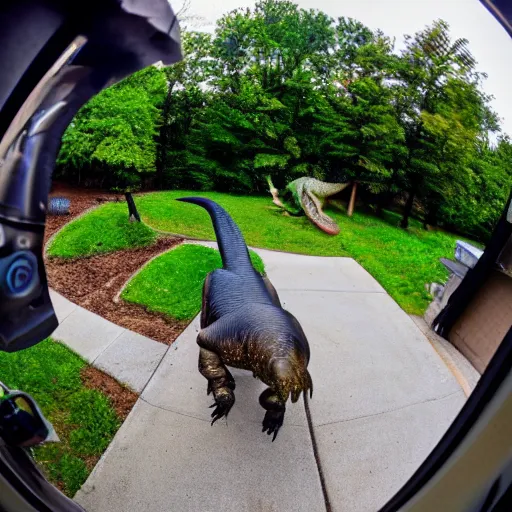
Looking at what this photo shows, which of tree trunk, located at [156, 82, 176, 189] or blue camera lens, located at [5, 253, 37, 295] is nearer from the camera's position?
blue camera lens, located at [5, 253, 37, 295]

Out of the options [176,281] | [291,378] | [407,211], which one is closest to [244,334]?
[291,378]

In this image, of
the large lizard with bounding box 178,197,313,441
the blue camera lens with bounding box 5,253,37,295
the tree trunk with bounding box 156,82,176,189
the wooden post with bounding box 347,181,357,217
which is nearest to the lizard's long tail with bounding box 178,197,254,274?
the large lizard with bounding box 178,197,313,441

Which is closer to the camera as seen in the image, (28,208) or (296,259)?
(28,208)

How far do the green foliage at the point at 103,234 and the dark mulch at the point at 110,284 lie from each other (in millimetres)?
22

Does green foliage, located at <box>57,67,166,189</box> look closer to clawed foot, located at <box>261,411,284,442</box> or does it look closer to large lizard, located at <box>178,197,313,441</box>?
large lizard, located at <box>178,197,313,441</box>

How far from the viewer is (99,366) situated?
1.22m

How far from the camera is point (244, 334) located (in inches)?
60.9

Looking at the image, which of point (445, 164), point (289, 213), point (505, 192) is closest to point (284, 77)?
point (289, 213)

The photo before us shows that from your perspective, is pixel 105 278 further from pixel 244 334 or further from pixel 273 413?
pixel 273 413

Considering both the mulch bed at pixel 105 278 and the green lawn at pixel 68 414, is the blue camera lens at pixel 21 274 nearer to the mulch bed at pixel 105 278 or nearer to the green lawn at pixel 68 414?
the mulch bed at pixel 105 278

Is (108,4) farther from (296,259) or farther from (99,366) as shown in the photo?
(99,366)

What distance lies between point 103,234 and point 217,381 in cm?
69

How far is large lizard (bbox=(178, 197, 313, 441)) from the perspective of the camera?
49.6 inches

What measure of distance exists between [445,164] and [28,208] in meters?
1.11
